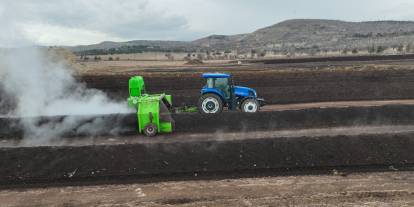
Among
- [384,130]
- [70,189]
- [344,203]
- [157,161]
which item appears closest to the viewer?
[344,203]

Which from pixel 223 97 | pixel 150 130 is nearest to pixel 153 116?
pixel 150 130

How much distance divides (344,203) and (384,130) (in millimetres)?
8147

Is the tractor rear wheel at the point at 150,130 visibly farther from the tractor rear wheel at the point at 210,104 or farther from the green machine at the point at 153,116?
the tractor rear wheel at the point at 210,104

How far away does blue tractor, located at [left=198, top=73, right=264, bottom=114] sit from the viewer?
19.8 meters

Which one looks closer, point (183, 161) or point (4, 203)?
point (4, 203)

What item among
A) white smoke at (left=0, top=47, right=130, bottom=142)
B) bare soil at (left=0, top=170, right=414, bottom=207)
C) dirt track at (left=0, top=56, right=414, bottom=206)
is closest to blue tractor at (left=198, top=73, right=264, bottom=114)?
dirt track at (left=0, top=56, right=414, bottom=206)

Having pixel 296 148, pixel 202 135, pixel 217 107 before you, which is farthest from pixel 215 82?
pixel 296 148

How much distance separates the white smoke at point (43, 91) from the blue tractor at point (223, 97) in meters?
3.67

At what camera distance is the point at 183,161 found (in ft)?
44.9

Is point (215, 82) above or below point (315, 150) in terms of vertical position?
above

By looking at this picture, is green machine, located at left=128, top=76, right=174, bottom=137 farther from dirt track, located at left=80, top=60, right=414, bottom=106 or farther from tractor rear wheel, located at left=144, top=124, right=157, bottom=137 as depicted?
dirt track, located at left=80, top=60, right=414, bottom=106

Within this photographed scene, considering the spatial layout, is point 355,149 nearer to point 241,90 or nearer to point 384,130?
point 384,130

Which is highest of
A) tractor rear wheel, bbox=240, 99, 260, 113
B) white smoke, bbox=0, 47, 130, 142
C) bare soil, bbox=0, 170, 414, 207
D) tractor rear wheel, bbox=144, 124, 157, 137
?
white smoke, bbox=0, 47, 130, 142

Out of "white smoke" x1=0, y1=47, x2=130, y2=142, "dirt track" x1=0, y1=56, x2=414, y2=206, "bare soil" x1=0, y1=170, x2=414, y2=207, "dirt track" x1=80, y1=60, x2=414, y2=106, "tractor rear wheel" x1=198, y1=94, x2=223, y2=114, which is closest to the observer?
"bare soil" x1=0, y1=170, x2=414, y2=207
